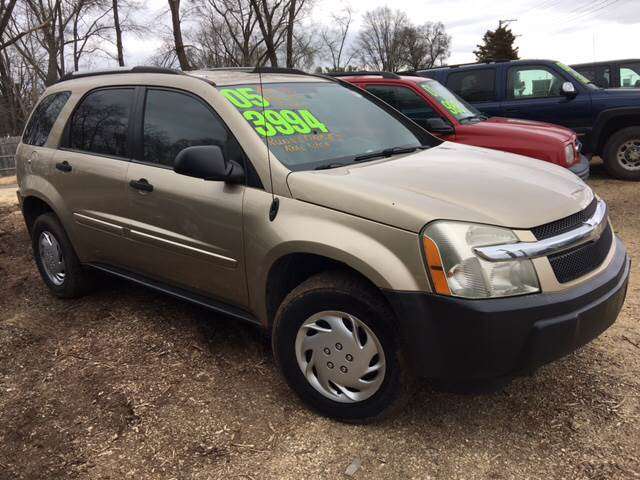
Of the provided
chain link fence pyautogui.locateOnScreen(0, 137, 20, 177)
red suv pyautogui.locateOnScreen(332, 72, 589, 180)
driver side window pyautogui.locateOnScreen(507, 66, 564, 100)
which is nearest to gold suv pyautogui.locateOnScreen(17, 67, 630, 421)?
red suv pyautogui.locateOnScreen(332, 72, 589, 180)

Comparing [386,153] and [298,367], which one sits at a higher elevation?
[386,153]

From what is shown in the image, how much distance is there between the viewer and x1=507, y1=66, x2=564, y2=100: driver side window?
847 cm

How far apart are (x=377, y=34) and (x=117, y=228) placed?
206 ft

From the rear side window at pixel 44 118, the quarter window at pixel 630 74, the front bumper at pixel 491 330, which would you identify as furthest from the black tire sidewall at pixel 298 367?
the quarter window at pixel 630 74

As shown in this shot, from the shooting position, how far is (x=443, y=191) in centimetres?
259

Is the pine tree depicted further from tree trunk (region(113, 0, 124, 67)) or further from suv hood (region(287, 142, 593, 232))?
suv hood (region(287, 142, 593, 232))

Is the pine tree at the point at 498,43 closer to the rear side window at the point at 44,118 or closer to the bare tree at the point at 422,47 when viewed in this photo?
the bare tree at the point at 422,47

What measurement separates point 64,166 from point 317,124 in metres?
2.03

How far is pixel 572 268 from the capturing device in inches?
97.3

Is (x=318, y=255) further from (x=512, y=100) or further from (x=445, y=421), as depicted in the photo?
(x=512, y=100)

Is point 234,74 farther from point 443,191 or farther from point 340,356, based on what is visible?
point 340,356

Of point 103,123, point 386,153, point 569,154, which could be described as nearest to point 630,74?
point 569,154

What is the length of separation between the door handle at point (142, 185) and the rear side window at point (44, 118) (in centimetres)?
132

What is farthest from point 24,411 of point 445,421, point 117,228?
point 445,421
